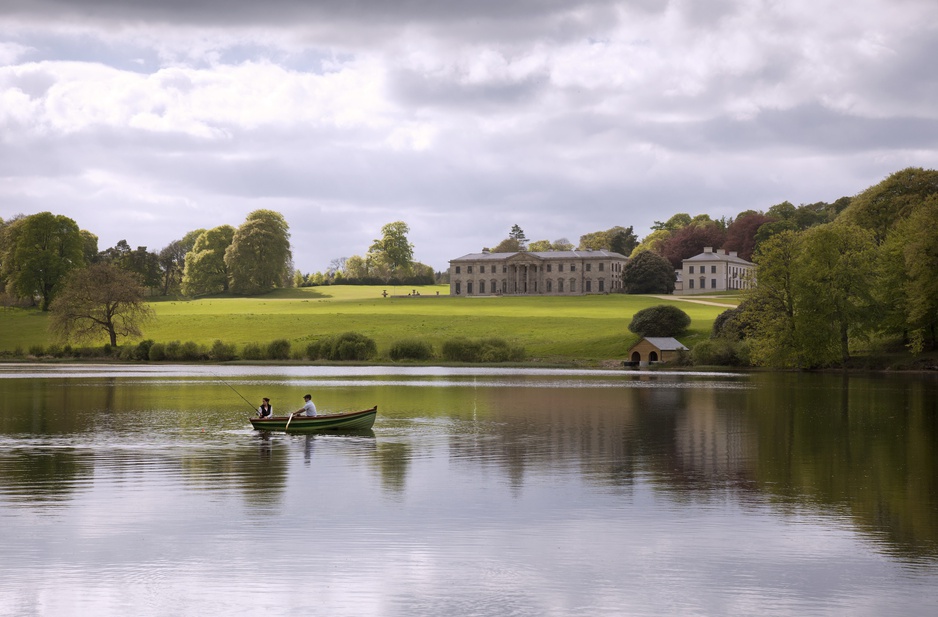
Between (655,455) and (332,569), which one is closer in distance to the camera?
(332,569)

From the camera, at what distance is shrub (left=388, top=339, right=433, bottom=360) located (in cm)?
9031

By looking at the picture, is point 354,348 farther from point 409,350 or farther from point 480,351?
point 480,351

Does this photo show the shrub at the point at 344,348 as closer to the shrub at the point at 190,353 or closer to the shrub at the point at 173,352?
the shrub at the point at 190,353

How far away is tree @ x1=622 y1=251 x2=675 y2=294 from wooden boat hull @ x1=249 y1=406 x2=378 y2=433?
5164 inches

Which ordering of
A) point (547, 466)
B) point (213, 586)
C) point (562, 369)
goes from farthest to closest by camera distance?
point (562, 369), point (547, 466), point (213, 586)

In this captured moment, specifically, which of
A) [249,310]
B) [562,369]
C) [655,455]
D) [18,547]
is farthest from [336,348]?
[18,547]

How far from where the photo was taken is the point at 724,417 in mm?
39531

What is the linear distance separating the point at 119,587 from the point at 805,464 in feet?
60.3

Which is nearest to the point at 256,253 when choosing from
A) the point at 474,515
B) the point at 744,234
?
the point at 744,234

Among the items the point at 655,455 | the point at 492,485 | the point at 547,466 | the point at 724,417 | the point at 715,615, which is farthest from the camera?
the point at 724,417

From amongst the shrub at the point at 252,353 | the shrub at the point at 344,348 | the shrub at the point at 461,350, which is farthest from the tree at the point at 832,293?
the shrub at the point at 252,353

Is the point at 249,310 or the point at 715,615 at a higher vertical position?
→ the point at 249,310

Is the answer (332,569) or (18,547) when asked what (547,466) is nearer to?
(332,569)

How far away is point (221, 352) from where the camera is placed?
9281cm
